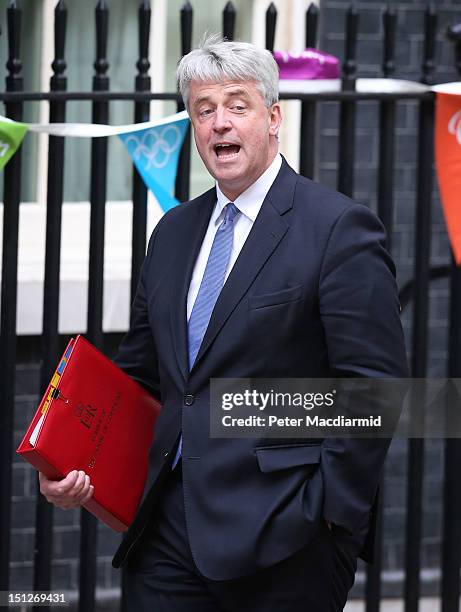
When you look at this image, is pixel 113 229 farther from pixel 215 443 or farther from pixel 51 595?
pixel 215 443

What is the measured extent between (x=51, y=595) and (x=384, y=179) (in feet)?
6.44

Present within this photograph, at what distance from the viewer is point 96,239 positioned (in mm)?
4230

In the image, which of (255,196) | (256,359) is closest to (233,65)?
(255,196)

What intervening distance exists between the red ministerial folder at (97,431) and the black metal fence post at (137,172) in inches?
43.4

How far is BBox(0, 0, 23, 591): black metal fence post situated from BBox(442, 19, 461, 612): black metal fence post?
1627mm

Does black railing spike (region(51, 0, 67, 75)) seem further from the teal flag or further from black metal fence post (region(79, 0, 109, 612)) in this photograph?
the teal flag

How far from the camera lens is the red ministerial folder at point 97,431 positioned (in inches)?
118

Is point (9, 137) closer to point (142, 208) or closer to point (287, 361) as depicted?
point (142, 208)

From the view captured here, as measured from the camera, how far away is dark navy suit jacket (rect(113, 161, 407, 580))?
2842mm

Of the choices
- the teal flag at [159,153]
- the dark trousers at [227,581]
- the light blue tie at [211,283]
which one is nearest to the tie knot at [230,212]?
the light blue tie at [211,283]

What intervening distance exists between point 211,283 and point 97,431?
19.7 inches

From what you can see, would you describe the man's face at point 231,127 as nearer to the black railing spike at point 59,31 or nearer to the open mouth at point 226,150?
the open mouth at point 226,150

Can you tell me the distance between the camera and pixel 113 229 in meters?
5.81

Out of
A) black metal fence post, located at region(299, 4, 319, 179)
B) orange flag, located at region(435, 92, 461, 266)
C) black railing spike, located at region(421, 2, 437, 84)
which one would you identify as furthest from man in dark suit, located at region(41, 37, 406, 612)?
black railing spike, located at region(421, 2, 437, 84)
